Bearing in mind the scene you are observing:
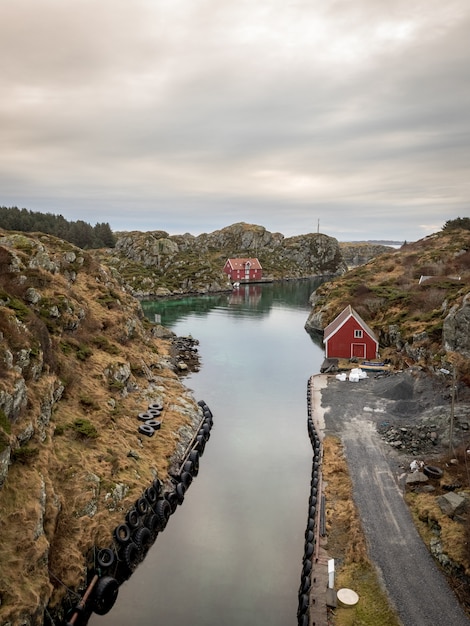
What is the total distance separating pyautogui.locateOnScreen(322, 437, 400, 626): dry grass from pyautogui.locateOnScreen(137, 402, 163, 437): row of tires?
13.7 m

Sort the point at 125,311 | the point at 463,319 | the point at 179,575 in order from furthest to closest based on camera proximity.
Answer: the point at 125,311, the point at 463,319, the point at 179,575

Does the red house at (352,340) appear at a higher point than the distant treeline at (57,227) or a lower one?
lower

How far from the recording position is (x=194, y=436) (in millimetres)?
35312

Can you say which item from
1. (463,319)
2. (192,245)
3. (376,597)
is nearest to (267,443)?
(376,597)

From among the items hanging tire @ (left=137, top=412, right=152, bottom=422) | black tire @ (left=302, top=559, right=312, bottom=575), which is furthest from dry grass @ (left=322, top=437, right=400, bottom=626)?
hanging tire @ (left=137, top=412, right=152, bottom=422)

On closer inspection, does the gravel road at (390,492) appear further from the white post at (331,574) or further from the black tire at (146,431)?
the black tire at (146,431)

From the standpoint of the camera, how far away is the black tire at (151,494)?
25.3 m

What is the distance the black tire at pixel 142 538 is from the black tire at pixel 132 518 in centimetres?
38

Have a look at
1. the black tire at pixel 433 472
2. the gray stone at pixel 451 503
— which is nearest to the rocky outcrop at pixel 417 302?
the black tire at pixel 433 472

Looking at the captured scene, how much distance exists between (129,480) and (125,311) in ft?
103

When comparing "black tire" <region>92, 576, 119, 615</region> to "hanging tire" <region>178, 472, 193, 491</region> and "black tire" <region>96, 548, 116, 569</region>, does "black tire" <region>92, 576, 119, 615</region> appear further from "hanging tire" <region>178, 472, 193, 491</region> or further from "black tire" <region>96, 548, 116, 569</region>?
"hanging tire" <region>178, 472, 193, 491</region>

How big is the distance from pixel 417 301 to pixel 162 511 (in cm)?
5637

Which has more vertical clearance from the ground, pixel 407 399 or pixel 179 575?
pixel 407 399

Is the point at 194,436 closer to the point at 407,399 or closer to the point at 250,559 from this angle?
the point at 250,559
